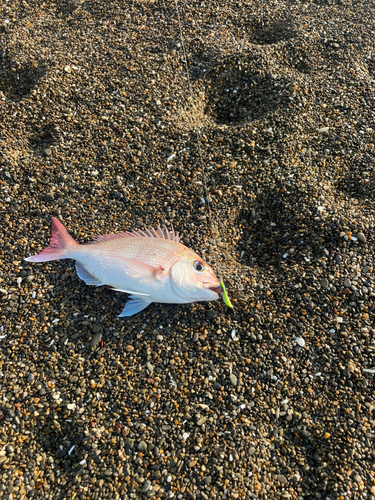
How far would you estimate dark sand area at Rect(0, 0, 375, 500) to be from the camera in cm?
255

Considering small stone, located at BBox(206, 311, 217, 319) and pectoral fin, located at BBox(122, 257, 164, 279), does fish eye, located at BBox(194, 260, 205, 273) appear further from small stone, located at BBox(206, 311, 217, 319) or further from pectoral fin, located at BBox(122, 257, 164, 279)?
small stone, located at BBox(206, 311, 217, 319)

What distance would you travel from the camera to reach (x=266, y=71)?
405 cm

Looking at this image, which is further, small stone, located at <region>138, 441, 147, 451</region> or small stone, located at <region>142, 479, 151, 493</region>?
small stone, located at <region>138, 441, 147, 451</region>

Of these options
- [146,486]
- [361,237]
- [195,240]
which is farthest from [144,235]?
[361,237]

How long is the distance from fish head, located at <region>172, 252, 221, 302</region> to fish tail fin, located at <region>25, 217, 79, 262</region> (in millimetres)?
1016

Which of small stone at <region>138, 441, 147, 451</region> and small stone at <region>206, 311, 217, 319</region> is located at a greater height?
small stone at <region>206, 311, 217, 319</region>

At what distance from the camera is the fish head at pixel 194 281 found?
2.71 m

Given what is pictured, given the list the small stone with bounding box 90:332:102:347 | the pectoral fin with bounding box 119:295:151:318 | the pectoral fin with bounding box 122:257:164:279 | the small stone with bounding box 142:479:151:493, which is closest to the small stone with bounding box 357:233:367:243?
the pectoral fin with bounding box 122:257:164:279

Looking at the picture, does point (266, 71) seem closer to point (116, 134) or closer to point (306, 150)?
point (306, 150)

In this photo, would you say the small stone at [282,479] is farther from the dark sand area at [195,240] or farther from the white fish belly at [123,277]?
the white fish belly at [123,277]

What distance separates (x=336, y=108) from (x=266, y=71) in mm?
964

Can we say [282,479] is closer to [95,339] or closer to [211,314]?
[211,314]

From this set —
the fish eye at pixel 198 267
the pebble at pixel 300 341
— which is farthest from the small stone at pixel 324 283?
the fish eye at pixel 198 267

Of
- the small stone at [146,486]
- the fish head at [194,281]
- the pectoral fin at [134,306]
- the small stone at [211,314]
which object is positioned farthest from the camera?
the small stone at [211,314]
